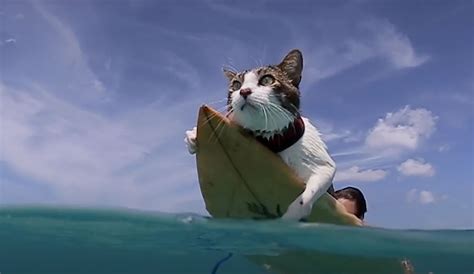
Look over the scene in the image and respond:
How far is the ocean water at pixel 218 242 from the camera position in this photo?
28.9 ft

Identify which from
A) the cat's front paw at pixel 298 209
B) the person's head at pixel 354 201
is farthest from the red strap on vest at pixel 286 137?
the person's head at pixel 354 201

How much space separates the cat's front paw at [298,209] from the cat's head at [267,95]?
0.92 meters

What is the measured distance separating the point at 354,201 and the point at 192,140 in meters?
3.02

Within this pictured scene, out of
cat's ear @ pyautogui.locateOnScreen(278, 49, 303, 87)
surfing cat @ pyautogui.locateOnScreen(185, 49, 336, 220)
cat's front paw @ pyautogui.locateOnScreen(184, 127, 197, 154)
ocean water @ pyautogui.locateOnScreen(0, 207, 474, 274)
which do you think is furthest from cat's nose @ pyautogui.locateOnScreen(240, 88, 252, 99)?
ocean water @ pyautogui.locateOnScreen(0, 207, 474, 274)

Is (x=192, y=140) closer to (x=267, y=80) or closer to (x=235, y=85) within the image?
(x=235, y=85)

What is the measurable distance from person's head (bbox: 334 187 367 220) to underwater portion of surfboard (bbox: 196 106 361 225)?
863 mm

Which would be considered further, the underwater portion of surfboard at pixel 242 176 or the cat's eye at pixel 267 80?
the underwater portion of surfboard at pixel 242 176

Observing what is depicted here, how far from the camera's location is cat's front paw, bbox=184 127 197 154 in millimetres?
6176

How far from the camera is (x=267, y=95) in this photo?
5.41m

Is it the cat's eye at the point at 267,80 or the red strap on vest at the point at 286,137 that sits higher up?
the cat's eye at the point at 267,80

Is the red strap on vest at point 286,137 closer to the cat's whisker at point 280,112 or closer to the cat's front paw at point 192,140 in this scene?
the cat's whisker at point 280,112

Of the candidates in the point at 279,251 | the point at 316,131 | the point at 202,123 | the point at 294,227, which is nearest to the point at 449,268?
the point at 279,251

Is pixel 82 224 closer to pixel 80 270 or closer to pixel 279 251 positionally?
pixel 279 251

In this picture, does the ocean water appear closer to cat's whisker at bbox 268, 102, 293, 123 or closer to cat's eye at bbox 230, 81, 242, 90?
cat's whisker at bbox 268, 102, 293, 123
